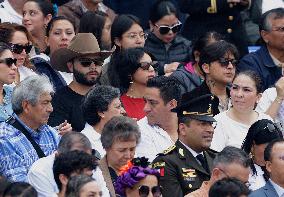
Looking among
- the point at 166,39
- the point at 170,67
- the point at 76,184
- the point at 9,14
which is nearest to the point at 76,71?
the point at 170,67

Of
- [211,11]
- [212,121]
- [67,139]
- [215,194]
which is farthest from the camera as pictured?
[211,11]

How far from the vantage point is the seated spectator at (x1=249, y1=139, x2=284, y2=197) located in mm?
12609

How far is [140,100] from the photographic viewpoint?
49.0 ft

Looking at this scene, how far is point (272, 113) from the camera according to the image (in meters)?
15.2

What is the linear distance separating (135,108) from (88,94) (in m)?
1.20

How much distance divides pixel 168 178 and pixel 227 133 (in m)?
1.70

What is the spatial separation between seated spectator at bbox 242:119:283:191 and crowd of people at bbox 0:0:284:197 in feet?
0.04

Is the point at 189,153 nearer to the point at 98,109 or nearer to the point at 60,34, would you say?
the point at 98,109

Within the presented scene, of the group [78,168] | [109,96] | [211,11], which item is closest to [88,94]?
[109,96]

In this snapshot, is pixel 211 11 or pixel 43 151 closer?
pixel 43 151

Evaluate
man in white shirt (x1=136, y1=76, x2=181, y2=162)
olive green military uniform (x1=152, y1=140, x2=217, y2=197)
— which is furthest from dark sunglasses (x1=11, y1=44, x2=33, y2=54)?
olive green military uniform (x1=152, y1=140, x2=217, y2=197)

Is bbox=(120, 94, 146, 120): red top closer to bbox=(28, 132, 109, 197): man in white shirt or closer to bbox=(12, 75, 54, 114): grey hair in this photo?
bbox=(12, 75, 54, 114): grey hair

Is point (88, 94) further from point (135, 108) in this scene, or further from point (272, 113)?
point (272, 113)

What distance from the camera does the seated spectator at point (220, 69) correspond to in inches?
605
